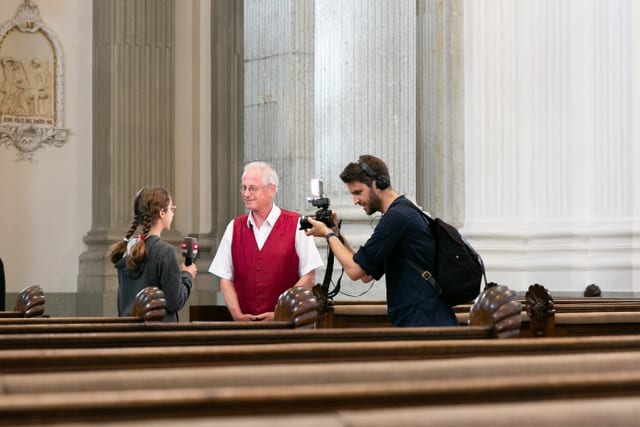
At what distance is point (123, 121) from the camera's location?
11.4m

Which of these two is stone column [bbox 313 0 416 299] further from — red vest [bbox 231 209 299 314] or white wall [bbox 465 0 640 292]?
red vest [bbox 231 209 299 314]

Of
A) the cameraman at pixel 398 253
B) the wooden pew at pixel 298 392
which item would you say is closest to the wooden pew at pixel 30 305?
the cameraman at pixel 398 253

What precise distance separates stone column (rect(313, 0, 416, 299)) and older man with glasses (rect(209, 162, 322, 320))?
257 centimetres

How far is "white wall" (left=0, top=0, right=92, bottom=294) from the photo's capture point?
1130 centimetres

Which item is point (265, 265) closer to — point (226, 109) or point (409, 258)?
point (409, 258)

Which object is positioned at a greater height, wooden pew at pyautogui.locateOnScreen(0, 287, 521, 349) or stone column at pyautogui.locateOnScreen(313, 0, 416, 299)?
stone column at pyautogui.locateOnScreen(313, 0, 416, 299)

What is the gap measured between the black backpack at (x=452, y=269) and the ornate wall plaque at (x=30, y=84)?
25.0ft

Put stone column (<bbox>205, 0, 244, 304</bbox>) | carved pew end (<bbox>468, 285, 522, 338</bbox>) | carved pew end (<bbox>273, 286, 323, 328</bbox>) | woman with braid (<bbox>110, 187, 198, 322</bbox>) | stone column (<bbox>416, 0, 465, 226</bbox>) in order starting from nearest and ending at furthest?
carved pew end (<bbox>468, 285, 522, 338</bbox>) < carved pew end (<bbox>273, 286, 323, 328</bbox>) < woman with braid (<bbox>110, 187, 198, 322</bbox>) < stone column (<bbox>416, 0, 465, 226</bbox>) < stone column (<bbox>205, 0, 244, 304</bbox>)

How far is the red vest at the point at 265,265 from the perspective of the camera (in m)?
5.36

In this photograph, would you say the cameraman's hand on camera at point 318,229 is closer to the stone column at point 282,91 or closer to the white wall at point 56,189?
the stone column at point 282,91

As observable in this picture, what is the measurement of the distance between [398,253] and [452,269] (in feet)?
0.76

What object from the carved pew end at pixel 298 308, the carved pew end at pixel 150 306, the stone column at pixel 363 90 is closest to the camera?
the carved pew end at pixel 298 308

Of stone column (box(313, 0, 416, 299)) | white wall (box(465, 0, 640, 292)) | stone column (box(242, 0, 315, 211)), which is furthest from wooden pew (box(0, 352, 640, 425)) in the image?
white wall (box(465, 0, 640, 292))

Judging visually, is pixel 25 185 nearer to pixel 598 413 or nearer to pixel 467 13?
pixel 467 13
